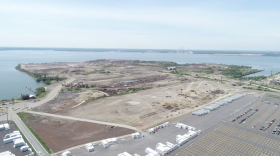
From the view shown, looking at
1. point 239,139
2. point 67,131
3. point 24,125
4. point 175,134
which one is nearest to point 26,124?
point 24,125


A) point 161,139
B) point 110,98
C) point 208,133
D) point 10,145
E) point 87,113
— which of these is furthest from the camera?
point 110,98

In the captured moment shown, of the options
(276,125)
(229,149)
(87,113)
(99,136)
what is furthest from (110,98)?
(276,125)

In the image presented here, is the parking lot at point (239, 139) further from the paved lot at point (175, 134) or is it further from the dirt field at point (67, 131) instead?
the dirt field at point (67, 131)

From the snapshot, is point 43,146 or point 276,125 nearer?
point 43,146

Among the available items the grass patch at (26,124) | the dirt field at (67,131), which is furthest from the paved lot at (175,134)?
the grass patch at (26,124)

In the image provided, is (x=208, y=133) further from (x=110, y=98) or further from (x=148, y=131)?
(x=110, y=98)

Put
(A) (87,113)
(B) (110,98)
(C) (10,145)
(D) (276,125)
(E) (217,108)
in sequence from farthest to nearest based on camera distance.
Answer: (B) (110,98), (E) (217,108), (A) (87,113), (D) (276,125), (C) (10,145)

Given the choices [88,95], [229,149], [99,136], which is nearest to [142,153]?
[99,136]
